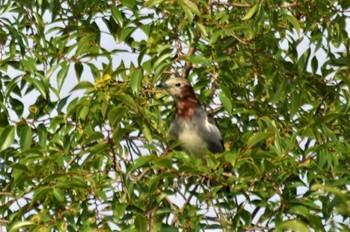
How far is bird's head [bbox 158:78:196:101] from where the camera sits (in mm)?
8914

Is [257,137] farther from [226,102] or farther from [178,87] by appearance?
[178,87]

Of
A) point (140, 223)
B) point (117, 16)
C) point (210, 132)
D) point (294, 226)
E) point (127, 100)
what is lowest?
point (294, 226)

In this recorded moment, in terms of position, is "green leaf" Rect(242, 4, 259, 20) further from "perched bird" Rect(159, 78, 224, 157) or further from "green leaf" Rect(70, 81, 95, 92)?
"perched bird" Rect(159, 78, 224, 157)

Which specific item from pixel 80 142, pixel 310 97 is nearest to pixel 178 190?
pixel 80 142

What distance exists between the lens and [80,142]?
24.2 feet

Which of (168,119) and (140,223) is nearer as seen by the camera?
(140,223)

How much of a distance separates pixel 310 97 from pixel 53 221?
2.76m

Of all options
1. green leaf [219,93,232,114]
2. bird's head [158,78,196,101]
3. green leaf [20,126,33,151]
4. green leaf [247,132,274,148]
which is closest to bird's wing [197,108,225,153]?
bird's head [158,78,196,101]

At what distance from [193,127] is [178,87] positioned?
77 cm

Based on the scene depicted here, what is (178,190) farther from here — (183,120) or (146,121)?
(183,120)

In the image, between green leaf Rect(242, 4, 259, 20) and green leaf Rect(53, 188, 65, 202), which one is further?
green leaf Rect(242, 4, 259, 20)

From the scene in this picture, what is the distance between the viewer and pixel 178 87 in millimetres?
9141

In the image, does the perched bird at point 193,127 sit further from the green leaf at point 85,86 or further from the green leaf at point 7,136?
the green leaf at point 7,136

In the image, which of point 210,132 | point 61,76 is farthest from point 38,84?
point 210,132
